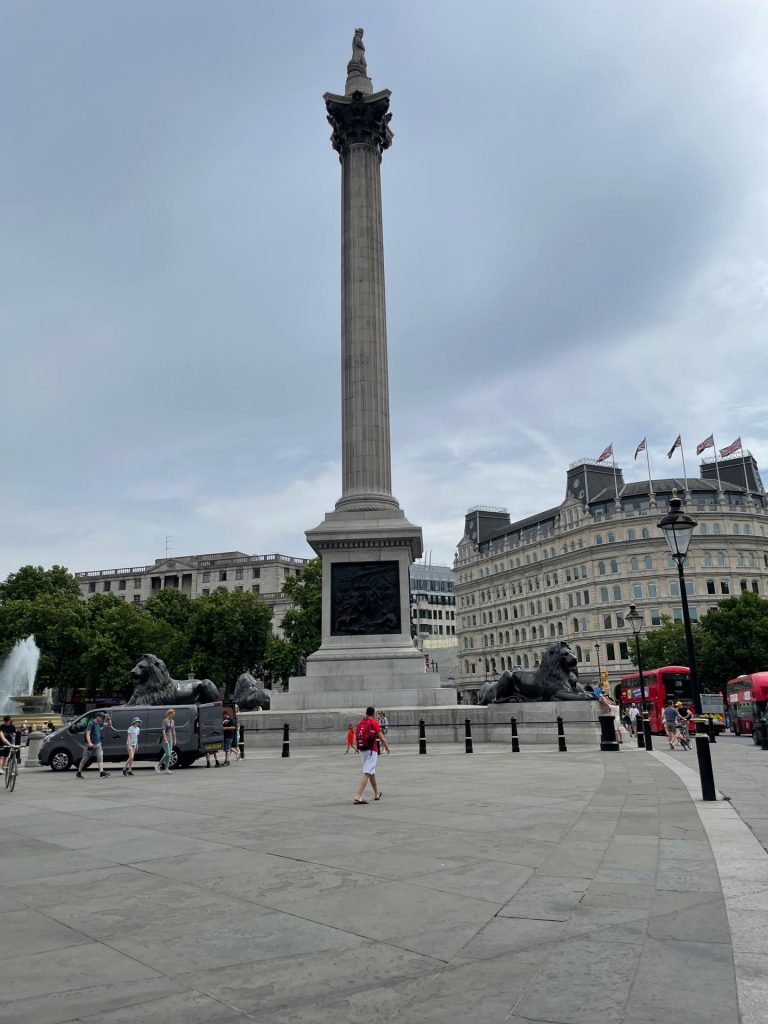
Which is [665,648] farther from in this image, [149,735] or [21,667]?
[149,735]

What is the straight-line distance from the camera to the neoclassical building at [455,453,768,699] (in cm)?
10325

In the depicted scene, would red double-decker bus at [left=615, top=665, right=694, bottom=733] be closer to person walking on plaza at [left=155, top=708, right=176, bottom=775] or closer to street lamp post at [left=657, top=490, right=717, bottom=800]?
person walking on plaza at [left=155, top=708, right=176, bottom=775]

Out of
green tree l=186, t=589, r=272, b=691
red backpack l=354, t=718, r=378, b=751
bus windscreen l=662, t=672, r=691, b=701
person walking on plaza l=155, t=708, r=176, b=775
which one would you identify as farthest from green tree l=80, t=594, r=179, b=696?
red backpack l=354, t=718, r=378, b=751

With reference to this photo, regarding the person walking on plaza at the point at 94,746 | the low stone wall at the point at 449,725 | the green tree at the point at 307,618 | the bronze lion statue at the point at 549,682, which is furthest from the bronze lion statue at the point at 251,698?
the green tree at the point at 307,618

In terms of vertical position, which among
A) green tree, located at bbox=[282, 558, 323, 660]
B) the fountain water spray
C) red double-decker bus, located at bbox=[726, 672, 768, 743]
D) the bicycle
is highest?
green tree, located at bbox=[282, 558, 323, 660]

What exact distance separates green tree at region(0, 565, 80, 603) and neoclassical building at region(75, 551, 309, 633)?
94.1 ft

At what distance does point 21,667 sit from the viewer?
81938 millimetres

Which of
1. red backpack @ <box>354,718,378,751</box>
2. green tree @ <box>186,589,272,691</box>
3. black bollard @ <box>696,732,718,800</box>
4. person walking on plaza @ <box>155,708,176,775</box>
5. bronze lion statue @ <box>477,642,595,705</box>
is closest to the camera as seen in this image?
black bollard @ <box>696,732,718,800</box>

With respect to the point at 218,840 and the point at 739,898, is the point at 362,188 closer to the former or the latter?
the point at 218,840

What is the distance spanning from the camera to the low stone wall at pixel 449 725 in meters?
31.2

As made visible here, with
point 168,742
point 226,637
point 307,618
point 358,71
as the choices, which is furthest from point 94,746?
point 226,637

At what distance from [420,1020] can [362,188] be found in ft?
144

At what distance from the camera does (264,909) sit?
23.0 ft

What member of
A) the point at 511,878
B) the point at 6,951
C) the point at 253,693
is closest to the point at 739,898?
the point at 511,878
